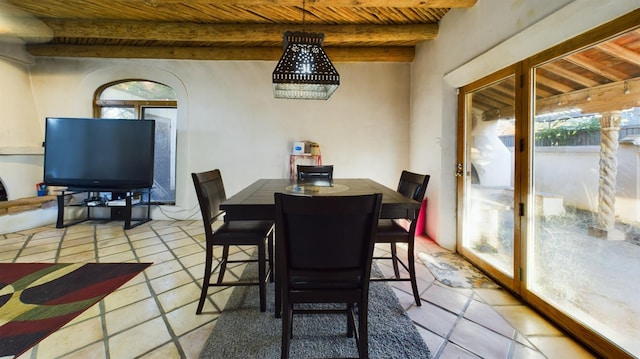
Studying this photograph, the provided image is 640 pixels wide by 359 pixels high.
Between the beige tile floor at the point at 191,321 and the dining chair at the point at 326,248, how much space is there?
0.71m

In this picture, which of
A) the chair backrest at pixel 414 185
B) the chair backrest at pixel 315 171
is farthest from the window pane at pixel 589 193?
the chair backrest at pixel 315 171

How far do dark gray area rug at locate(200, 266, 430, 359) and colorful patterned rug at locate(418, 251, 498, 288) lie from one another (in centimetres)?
73

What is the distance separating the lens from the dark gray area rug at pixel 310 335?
1.38 m

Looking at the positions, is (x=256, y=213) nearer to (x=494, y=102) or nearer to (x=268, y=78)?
(x=494, y=102)

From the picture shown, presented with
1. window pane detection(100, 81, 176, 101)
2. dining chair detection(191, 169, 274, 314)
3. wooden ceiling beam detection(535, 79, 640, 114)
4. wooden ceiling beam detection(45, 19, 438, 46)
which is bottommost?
dining chair detection(191, 169, 274, 314)

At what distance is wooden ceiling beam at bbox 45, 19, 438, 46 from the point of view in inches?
128

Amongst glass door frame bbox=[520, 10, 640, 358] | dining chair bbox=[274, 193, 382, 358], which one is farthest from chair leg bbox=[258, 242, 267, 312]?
glass door frame bbox=[520, 10, 640, 358]

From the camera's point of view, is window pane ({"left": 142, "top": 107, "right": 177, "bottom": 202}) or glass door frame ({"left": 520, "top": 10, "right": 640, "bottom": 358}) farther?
window pane ({"left": 142, "top": 107, "right": 177, "bottom": 202})

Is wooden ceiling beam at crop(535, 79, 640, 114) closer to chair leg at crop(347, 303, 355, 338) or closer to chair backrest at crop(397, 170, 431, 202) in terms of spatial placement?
chair backrest at crop(397, 170, 431, 202)

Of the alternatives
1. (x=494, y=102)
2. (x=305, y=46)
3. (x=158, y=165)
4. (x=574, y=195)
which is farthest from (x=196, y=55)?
(x=574, y=195)

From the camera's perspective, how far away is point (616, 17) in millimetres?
1351

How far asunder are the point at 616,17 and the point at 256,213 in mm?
2292

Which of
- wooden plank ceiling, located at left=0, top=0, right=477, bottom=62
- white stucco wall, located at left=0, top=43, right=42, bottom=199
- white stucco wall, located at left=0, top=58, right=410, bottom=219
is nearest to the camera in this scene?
wooden plank ceiling, located at left=0, top=0, right=477, bottom=62

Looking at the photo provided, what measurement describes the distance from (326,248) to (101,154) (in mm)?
4359
